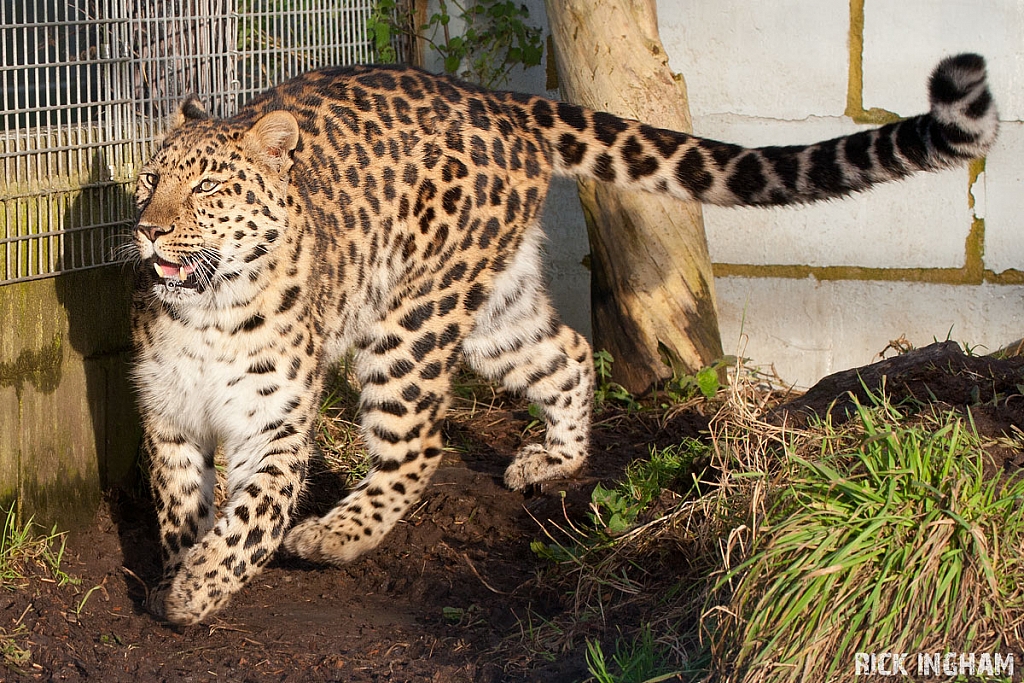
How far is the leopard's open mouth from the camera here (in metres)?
4.14

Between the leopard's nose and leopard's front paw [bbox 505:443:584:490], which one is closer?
the leopard's nose

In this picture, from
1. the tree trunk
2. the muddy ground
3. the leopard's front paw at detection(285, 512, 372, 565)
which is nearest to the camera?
the muddy ground

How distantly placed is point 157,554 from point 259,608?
0.59m

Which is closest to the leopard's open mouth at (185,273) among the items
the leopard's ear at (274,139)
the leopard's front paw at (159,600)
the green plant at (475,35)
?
the leopard's ear at (274,139)

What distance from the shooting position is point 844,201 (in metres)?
6.25

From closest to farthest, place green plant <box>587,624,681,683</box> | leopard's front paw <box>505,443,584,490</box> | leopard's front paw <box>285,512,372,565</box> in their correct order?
1. green plant <box>587,624,681,683</box>
2. leopard's front paw <box>285,512,372,565</box>
3. leopard's front paw <box>505,443,584,490</box>

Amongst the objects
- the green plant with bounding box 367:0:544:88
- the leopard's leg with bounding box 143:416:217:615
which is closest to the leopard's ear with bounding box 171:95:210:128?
the leopard's leg with bounding box 143:416:217:615

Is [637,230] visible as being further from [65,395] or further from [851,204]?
[65,395]

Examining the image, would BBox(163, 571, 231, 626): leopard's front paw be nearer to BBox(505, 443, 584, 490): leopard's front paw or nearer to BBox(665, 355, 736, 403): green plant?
BBox(505, 443, 584, 490): leopard's front paw

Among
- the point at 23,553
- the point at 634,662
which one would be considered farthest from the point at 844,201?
the point at 23,553

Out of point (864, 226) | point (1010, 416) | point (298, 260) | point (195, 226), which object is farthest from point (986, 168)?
point (195, 226)

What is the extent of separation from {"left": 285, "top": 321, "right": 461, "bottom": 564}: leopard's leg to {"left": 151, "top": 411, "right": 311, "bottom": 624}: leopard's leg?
18.6 inches

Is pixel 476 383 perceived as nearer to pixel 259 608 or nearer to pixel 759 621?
pixel 259 608

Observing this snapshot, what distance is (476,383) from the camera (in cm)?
677
